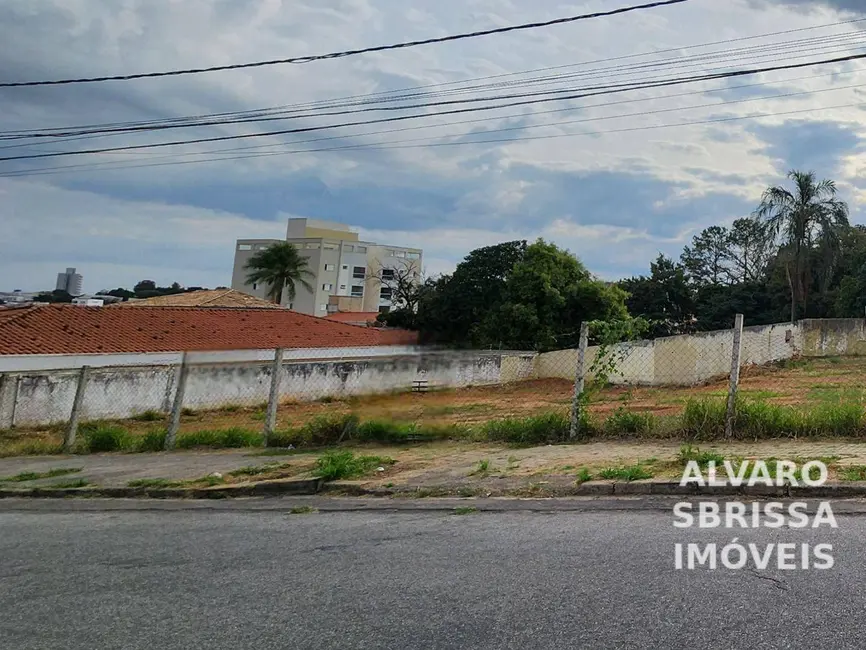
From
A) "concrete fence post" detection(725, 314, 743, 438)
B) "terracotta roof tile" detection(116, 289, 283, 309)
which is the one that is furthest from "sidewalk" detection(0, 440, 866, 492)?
"terracotta roof tile" detection(116, 289, 283, 309)

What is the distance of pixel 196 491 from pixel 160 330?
22.4 meters

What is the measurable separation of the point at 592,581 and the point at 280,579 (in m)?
1.94

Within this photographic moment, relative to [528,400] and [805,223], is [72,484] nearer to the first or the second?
[528,400]

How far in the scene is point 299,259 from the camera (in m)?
58.7

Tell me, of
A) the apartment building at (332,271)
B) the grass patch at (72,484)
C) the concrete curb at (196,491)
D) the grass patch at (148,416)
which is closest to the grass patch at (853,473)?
the concrete curb at (196,491)

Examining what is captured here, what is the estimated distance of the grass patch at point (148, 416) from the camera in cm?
2203

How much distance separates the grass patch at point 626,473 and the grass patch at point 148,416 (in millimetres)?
18401

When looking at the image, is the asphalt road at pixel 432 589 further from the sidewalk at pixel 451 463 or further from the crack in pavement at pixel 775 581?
the sidewalk at pixel 451 463

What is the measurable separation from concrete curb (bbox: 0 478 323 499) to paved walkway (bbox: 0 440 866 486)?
0.32 meters

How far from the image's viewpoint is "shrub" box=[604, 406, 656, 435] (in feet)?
29.0

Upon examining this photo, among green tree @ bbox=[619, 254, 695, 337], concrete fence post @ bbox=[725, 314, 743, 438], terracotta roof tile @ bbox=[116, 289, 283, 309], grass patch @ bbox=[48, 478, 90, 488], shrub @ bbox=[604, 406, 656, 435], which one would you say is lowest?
grass patch @ bbox=[48, 478, 90, 488]

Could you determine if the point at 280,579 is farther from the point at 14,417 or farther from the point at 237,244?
the point at 237,244

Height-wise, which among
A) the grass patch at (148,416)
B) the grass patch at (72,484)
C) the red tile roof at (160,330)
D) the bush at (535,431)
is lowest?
the grass patch at (148,416)

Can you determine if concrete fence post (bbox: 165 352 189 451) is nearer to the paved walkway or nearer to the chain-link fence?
the chain-link fence
